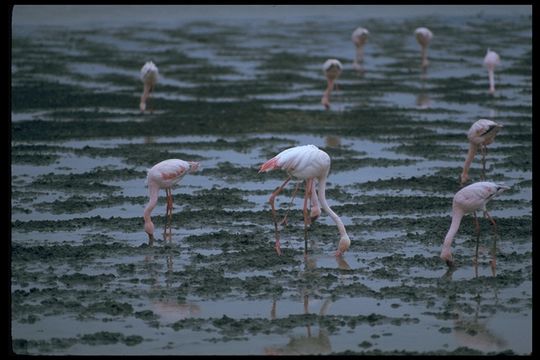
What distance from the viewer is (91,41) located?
27891 mm

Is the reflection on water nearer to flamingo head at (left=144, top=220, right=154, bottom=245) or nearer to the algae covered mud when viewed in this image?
the algae covered mud

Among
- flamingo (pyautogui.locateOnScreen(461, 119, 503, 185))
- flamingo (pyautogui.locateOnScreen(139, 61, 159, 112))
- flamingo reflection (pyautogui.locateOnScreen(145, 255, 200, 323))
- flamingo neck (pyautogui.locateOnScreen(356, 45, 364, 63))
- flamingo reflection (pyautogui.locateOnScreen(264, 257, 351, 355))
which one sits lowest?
flamingo reflection (pyautogui.locateOnScreen(264, 257, 351, 355))

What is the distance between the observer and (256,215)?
11109 millimetres

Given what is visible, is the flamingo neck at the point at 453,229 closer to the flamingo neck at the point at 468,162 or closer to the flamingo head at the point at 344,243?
the flamingo head at the point at 344,243

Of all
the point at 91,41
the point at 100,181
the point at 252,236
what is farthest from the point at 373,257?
the point at 91,41

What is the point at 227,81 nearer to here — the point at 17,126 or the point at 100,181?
the point at 17,126

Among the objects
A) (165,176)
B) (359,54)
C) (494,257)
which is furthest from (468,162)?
(359,54)

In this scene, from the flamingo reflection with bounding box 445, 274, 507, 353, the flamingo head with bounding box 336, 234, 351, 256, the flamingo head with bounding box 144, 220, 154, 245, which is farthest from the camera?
the flamingo head with bounding box 144, 220, 154, 245

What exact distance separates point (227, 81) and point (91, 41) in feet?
25.8

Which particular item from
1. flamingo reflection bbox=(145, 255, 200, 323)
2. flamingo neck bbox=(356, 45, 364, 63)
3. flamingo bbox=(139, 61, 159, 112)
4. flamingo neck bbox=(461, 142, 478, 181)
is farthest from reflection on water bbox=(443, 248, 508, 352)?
flamingo neck bbox=(356, 45, 364, 63)

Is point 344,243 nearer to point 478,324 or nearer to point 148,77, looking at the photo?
point 478,324

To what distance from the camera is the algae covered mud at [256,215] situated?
766cm

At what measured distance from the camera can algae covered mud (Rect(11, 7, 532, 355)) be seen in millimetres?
7660

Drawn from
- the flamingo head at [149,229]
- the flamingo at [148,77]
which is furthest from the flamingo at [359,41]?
the flamingo head at [149,229]
